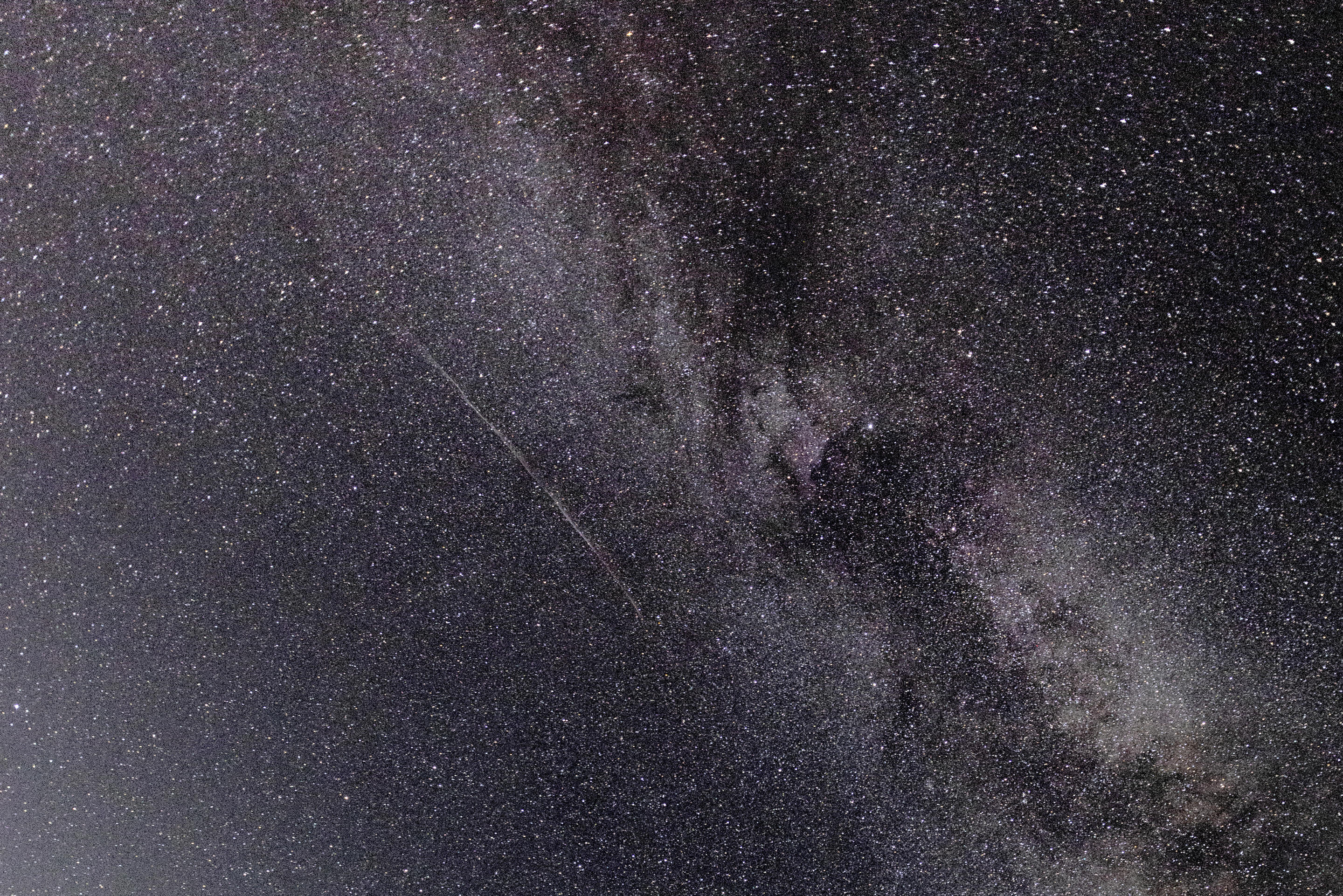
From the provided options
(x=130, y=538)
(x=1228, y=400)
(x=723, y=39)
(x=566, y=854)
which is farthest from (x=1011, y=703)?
(x=130, y=538)

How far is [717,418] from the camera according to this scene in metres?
0.83

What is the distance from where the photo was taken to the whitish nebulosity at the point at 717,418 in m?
0.82

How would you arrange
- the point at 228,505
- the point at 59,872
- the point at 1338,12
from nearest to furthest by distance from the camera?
the point at 1338,12 → the point at 228,505 → the point at 59,872

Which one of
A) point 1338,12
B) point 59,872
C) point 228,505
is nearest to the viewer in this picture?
point 1338,12

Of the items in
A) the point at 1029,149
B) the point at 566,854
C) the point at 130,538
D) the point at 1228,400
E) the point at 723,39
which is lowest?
the point at 566,854

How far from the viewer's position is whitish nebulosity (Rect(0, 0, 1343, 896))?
816mm

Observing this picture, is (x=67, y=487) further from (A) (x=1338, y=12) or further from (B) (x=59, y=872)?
(A) (x=1338, y=12)

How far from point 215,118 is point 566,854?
0.95 m

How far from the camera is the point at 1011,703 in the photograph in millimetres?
868

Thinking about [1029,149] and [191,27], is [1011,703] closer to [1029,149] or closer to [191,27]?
[1029,149]

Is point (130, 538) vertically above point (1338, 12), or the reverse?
point (1338, 12)

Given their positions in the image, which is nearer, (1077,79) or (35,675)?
(1077,79)

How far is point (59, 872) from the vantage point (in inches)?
41.6

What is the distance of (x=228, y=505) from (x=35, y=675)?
1.22 ft
